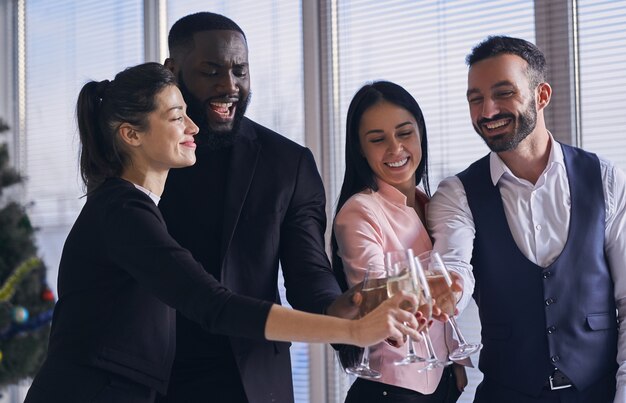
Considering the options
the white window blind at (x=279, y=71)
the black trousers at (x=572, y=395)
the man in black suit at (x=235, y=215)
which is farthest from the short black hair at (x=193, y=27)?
the white window blind at (x=279, y=71)

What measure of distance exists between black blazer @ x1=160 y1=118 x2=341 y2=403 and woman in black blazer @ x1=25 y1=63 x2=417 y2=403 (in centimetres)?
18

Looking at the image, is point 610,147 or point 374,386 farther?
point 610,147

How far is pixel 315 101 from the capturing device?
12.2 ft

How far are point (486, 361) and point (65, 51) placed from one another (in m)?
3.68

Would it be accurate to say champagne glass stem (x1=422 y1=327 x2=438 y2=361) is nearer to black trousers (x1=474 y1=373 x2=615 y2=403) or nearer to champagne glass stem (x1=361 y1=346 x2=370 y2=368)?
champagne glass stem (x1=361 y1=346 x2=370 y2=368)

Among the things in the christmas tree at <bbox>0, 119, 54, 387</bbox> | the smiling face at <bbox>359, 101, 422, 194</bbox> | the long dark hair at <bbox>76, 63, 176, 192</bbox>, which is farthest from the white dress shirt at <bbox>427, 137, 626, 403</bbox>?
the christmas tree at <bbox>0, 119, 54, 387</bbox>

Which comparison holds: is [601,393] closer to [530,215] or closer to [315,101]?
[530,215]

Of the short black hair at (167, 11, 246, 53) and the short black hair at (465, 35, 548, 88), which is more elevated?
the short black hair at (167, 11, 246, 53)

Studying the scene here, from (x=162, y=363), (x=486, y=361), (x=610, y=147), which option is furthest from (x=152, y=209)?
(x=610, y=147)

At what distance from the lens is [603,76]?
9.71 feet

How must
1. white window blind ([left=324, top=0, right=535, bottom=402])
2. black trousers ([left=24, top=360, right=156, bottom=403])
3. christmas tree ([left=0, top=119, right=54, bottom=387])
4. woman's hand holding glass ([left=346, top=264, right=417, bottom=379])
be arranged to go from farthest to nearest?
christmas tree ([left=0, top=119, right=54, bottom=387]) → white window blind ([left=324, top=0, right=535, bottom=402]) → black trousers ([left=24, top=360, right=156, bottom=403]) → woman's hand holding glass ([left=346, top=264, right=417, bottom=379])

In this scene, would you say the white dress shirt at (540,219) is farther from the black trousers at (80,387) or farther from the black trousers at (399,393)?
the black trousers at (80,387)

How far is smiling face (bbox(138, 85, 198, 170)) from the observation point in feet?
6.28

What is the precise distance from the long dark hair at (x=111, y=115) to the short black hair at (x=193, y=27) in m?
0.29
